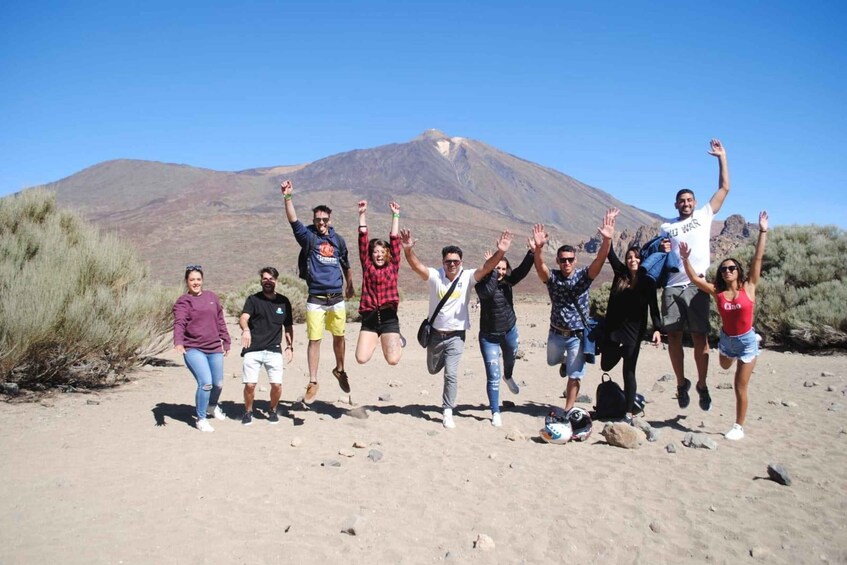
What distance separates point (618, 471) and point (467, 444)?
55.5 inches

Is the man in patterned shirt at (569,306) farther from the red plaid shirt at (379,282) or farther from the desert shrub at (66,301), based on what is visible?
the desert shrub at (66,301)

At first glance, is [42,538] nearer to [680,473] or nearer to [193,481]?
[193,481]

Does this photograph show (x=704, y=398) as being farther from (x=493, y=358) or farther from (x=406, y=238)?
(x=406, y=238)

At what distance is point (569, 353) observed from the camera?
19.9 feet

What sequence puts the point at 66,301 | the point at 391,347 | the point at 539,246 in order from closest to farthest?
1. the point at 539,246
2. the point at 391,347
3. the point at 66,301

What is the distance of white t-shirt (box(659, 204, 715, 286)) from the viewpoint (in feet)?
19.3

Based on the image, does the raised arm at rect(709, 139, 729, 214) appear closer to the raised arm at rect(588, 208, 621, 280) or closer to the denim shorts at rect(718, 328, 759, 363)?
the raised arm at rect(588, 208, 621, 280)

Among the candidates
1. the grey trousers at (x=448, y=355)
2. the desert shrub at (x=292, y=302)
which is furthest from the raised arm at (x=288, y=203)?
the desert shrub at (x=292, y=302)

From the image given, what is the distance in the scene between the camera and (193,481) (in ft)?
14.9

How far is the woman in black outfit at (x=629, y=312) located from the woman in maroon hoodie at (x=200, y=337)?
12.9 ft

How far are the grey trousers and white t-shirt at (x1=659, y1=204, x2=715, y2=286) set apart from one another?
229 centimetres

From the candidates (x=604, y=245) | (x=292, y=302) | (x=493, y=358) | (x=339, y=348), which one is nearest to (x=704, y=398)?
(x=604, y=245)

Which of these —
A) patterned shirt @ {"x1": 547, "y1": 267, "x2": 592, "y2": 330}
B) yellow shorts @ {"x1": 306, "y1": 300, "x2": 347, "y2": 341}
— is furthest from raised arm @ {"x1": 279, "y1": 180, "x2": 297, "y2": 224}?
patterned shirt @ {"x1": 547, "y1": 267, "x2": 592, "y2": 330}

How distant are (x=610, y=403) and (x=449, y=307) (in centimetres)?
205
